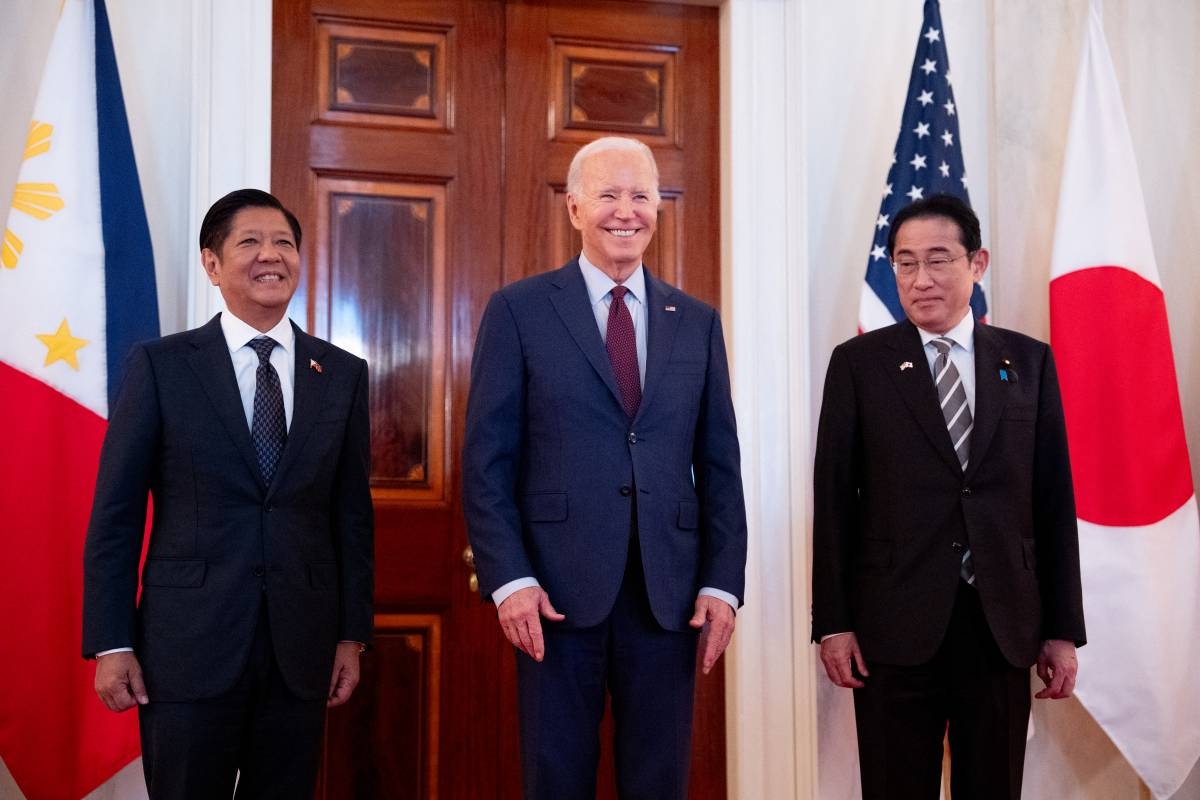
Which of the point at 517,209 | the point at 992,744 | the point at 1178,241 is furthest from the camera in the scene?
the point at 1178,241

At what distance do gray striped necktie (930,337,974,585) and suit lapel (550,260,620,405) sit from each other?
2.64 ft

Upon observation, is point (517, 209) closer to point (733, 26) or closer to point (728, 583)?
point (733, 26)

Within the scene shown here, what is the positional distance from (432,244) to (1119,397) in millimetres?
2121

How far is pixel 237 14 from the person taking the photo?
3268 millimetres

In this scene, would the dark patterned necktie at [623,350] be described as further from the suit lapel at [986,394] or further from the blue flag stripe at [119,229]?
the blue flag stripe at [119,229]

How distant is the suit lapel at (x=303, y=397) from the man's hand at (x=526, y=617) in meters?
0.54

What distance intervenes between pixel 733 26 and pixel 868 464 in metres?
1.61

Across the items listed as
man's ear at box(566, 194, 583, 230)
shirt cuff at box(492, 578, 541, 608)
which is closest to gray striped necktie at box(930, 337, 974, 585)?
man's ear at box(566, 194, 583, 230)

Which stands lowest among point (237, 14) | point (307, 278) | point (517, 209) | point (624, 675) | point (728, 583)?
point (624, 675)

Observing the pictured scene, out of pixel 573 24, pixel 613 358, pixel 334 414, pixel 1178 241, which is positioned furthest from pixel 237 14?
pixel 1178 241

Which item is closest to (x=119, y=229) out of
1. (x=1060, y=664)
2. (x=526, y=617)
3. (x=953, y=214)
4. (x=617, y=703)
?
(x=526, y=617)

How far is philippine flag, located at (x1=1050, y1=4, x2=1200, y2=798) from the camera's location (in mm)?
3449

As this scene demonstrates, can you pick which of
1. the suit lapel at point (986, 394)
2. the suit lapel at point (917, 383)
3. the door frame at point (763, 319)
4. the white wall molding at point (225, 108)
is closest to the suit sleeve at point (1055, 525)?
the suit lapel at point (986, 394)

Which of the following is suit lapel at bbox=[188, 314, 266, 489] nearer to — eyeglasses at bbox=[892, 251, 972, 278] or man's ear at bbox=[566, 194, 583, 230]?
man's ear at bbox=[566, 194, 583, 230]
